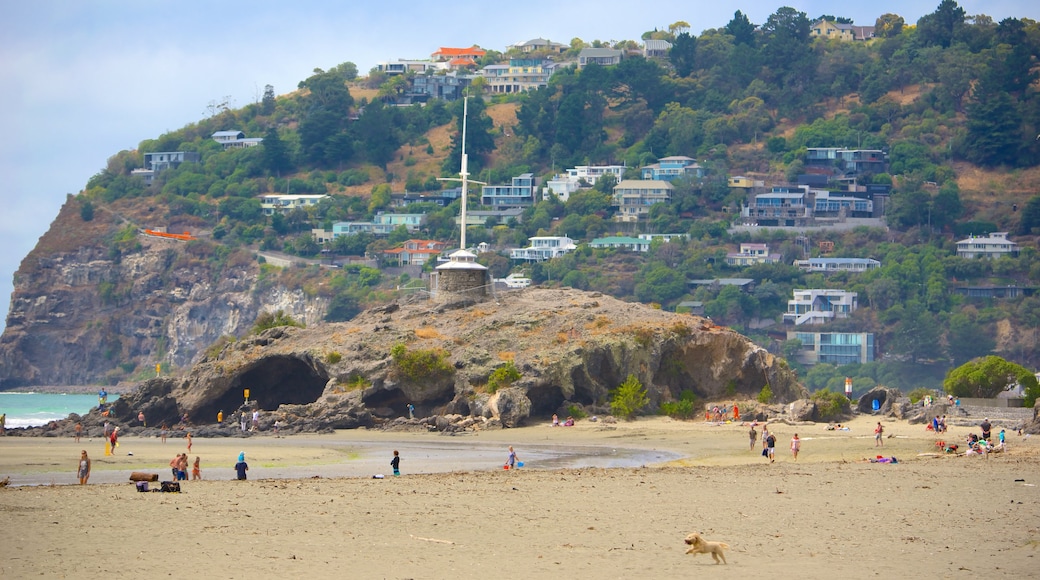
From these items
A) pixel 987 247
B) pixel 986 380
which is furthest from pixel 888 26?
pixel 986 380

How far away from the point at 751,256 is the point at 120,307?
4580cm

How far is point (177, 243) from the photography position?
11381 centimetres

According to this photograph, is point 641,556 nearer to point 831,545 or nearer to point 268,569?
point 831,545

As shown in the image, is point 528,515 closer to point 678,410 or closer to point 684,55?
point 678,410

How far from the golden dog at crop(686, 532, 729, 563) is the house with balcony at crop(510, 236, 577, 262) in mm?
90554

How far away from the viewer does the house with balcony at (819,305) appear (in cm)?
10106

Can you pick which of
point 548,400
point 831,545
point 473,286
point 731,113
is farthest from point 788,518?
point 731,113

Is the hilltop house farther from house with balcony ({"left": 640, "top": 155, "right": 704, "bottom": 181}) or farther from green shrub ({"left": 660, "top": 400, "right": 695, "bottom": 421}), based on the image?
green shrub ({"left": 660, "top": 400, "right": 695, "bottom": 421})

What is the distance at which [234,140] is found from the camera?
13538cm

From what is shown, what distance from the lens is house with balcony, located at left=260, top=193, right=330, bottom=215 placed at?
120875 millimetres

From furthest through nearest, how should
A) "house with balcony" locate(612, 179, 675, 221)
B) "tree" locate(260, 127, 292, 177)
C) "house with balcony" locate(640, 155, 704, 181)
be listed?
1. "tree" locate(260, 127, 292, 177)
2. "house with balcony" locate(640, 155, 704, 181)
3. "house with balcony" locate(612, 179, 675, 221)

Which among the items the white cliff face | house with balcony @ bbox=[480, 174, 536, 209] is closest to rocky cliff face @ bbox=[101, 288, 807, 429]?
the white cliff face

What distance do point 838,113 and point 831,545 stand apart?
11239 centimetres

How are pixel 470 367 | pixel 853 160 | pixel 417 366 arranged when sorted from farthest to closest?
pixel 853 160, pixel 470 367, pixel 417 366
